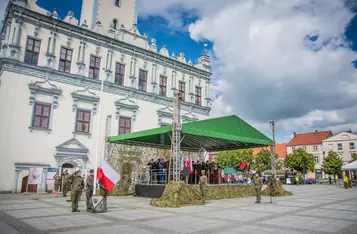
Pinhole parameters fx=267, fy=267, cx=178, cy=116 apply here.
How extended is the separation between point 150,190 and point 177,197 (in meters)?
4.99

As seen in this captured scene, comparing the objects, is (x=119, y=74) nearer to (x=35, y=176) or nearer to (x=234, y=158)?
(x=35, y=176)

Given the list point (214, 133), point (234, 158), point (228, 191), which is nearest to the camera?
point (214, 133)

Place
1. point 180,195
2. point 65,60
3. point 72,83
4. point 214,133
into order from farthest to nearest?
point 65,60 → point 72,83 → point 214,133 → point 180,195

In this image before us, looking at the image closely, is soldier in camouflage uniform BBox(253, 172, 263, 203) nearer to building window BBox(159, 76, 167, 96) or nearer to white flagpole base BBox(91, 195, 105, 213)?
white flagpole base BBox(91, 195, 105, 213)

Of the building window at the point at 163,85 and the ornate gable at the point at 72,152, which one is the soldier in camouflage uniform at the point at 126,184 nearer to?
the ornate gable at the point at 72,152

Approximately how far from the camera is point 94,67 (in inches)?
947

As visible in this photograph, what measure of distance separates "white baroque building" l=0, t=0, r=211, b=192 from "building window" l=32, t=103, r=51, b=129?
0.22 ft

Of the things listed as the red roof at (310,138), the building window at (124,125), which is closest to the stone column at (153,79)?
the building window at (124,125)

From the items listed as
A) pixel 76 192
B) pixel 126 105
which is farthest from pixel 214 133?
pixel 126 105

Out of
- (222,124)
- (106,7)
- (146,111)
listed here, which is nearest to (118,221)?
(222,124)

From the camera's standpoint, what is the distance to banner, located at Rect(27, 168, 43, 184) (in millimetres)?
18422

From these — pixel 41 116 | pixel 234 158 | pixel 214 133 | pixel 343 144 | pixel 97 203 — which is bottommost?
pixel 97 203

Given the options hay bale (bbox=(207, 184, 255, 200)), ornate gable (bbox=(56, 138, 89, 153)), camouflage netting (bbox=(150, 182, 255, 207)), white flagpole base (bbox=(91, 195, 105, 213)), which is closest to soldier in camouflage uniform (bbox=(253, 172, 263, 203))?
hay bale (bbox=(207, 184, 255, 200))

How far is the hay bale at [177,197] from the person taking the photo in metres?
12.2
